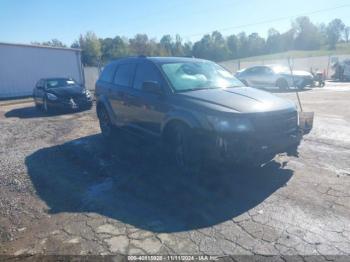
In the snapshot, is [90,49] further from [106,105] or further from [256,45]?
[106,105]

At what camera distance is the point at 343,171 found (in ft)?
16.6

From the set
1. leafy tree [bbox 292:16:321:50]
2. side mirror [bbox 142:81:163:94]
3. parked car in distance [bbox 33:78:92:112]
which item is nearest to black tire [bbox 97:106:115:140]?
side mirror [bbox 142:81:163:94]

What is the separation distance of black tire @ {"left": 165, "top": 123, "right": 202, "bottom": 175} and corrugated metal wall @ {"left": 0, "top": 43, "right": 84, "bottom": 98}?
20.6 metres

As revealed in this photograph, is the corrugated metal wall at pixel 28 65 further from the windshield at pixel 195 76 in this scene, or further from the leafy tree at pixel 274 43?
the leafy tree at pixel 274 43

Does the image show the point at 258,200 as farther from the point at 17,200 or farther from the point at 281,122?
the point at 17,200

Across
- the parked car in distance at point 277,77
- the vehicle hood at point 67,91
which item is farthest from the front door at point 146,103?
Result: the parked car in distance at point 277,77

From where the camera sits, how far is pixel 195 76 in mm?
5695

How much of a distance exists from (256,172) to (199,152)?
1.06 meters

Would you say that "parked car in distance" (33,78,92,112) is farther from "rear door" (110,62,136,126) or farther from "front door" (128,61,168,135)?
"front door" (128,61,168,135)

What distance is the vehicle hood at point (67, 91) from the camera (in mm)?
12737

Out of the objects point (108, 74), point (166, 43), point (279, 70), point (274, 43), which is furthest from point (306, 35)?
point (108, 74)

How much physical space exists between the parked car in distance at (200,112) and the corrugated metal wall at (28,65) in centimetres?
1856

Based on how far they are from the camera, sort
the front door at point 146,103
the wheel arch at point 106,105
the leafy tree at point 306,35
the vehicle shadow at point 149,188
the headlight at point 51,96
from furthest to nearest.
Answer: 1. the leafy tree at point 306,35
2. the headlight at point 51,96
3. the wheel arch at point 106,105
4. the front door at point 146,103
5. the vehicle shadow at point 149,188

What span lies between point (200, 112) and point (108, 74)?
12.2ft
